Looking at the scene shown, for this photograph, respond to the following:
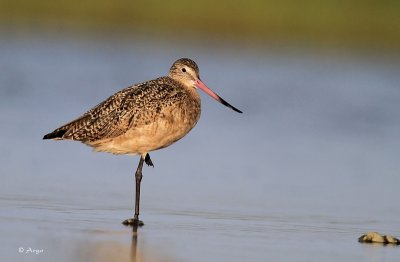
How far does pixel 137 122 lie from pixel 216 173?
1883 millimetres

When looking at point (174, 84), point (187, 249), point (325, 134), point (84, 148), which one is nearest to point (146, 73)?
point (325, 134)

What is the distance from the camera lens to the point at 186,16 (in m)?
27.7

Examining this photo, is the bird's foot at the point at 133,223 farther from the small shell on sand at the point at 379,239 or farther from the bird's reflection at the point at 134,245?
the small shell on sand at the point at 379,239

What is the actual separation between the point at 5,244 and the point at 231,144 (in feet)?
18.9

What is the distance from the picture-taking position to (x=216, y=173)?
459 inches

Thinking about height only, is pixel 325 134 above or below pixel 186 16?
below

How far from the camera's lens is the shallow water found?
8.41 metres

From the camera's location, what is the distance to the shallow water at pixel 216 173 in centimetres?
841

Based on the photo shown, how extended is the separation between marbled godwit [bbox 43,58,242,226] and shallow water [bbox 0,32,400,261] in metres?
0.50

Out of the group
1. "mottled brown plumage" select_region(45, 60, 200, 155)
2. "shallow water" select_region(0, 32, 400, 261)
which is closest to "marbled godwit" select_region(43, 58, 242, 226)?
"mottled brown plumage" select_region(45, 60, 200, 155)

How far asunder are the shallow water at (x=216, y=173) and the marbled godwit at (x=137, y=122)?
Result: 505mm

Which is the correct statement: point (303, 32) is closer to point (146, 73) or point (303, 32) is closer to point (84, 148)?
point (146, 73)

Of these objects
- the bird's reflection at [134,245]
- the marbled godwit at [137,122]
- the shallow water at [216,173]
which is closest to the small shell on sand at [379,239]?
the shallow water at [216,173]

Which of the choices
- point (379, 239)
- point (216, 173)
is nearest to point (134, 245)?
point (379, 239)
